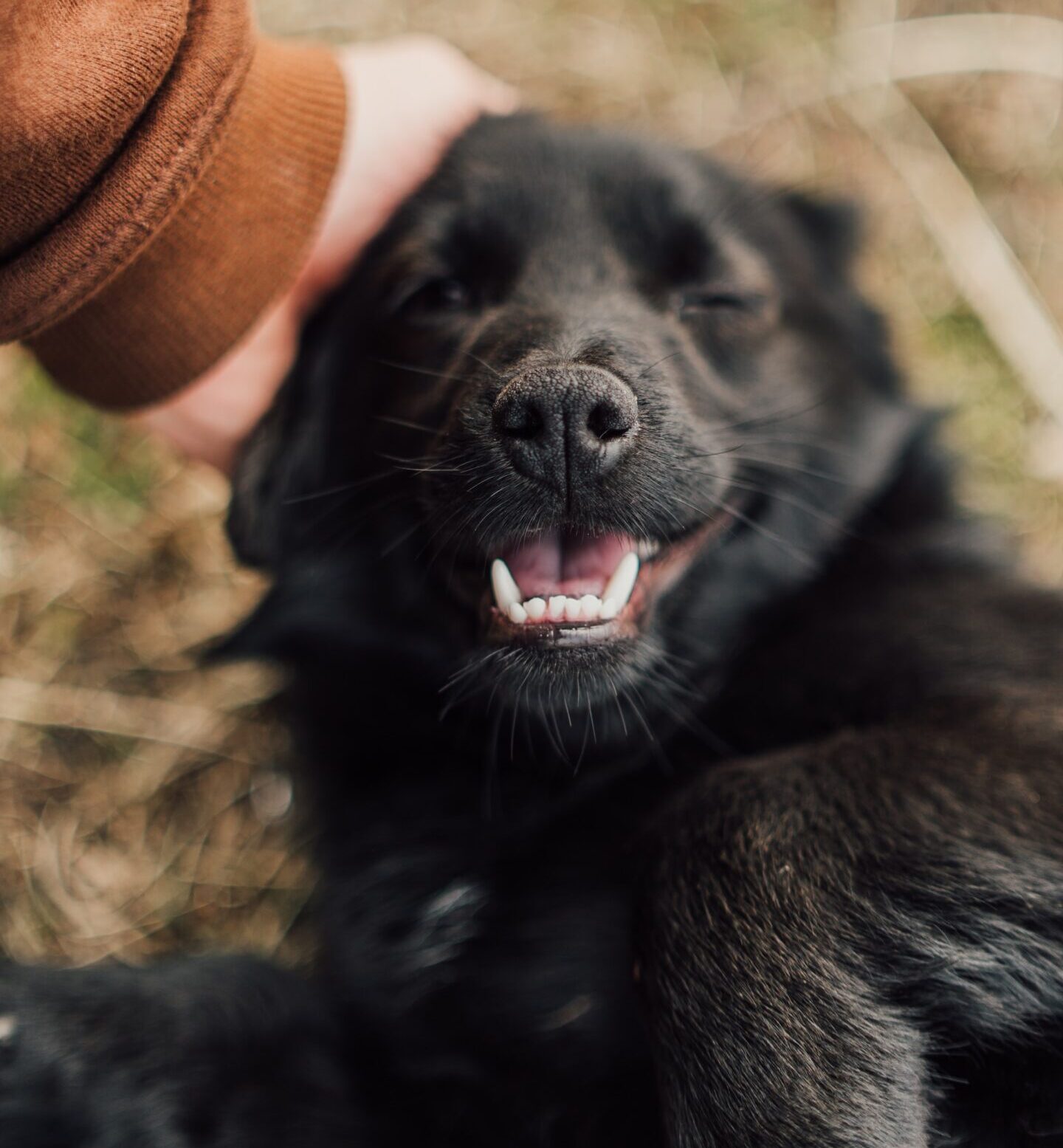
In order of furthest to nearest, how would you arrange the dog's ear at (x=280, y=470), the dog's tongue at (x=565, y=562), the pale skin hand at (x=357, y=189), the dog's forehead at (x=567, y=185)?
the pale skin hand at (x=357, y=189) < the dog's ear at (x=280, y=470) < the dog's forehead at (x=567, y=185) < the dog's tongue at (x=565, y=562)

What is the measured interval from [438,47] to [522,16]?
95cm

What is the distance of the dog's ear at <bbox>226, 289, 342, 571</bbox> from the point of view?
6.42 ft

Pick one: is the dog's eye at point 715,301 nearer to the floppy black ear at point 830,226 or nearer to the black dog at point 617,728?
the black dog at point 617,728

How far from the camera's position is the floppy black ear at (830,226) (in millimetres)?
2230

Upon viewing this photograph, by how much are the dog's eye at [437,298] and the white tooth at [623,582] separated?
1.97ft

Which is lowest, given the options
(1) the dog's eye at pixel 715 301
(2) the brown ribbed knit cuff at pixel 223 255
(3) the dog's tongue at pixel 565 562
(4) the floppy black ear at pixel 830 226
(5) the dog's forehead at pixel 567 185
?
(3) the dog's tongue at pixel 565 562

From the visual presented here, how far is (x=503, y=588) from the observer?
4.75ft

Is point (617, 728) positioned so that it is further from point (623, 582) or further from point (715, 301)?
point (715, 301)

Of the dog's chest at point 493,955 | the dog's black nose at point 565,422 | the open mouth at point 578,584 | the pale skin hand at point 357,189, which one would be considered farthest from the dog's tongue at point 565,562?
the pale skin hand at point 357,189

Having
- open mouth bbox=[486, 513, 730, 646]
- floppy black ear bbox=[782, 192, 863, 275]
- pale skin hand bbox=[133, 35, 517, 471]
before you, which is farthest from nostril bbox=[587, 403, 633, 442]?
floppy black ear bbox=[782, 192, 863, 275]

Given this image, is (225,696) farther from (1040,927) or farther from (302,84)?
(1040,927)

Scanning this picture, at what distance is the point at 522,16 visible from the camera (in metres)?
3.36

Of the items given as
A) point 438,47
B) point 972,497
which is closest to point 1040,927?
point 972,497

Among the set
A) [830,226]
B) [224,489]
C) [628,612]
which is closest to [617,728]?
[628,612]
